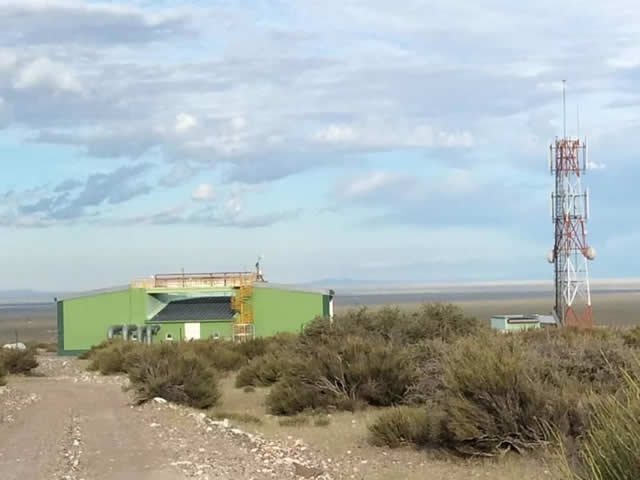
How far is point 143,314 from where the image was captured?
5144 centimetres

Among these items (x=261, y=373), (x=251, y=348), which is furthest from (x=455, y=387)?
(x=251, y=348)

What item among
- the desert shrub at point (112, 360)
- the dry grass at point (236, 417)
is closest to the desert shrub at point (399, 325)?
the dry grass at point (236, 417)

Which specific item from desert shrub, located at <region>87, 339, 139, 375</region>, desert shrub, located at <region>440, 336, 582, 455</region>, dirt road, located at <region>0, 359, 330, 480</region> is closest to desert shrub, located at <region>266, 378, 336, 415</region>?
dirt road, located at <region>0, 359, 330, 480</region>

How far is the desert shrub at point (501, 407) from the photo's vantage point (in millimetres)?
12594

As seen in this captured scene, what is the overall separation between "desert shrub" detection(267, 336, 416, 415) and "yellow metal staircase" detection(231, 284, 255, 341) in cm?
2903

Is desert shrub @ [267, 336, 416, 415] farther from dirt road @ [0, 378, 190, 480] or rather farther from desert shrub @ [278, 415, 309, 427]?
dirt road @ [0, 378, 190, 480]

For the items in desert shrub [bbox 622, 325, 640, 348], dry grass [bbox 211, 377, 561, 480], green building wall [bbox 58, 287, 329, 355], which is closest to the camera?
dry grass [bbox 211, 377, 561, 480]

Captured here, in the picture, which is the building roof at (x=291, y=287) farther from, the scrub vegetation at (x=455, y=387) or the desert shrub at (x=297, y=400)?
the desert shrub at (x=297, y=400)

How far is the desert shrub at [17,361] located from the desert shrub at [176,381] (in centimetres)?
1406

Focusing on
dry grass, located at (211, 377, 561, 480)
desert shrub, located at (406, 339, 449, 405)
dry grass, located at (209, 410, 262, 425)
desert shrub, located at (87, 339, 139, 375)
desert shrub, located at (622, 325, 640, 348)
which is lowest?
desert shrub, located at (87, 339, 139, 375)

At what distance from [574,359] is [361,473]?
4.91 metres

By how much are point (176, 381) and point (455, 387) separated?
10.3 m

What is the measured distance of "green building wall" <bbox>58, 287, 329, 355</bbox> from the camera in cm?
5007

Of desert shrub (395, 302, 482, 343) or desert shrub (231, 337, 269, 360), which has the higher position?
desert shrub (395, 302, 482, 343)
